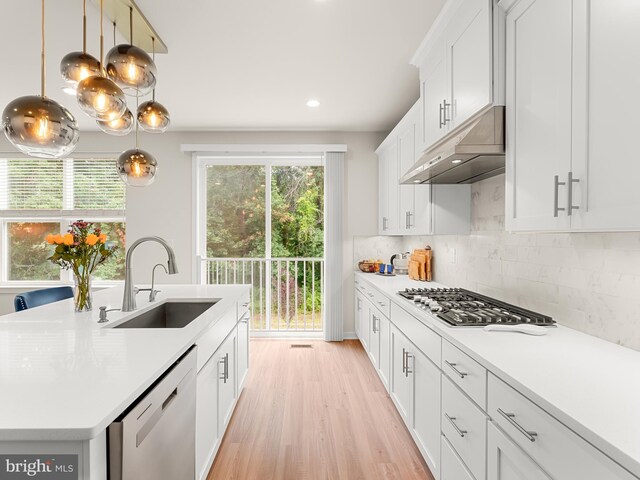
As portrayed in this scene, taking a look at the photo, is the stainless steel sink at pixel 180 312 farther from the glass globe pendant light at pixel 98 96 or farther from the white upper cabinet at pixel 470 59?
the white upper cabinet at pixel 470 59

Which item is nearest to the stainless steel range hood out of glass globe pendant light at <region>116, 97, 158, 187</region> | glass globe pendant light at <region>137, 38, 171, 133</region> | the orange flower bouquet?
glass globe pendant light at <region>137, 38, 171, 133</region>

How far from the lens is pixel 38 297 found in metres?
2.78

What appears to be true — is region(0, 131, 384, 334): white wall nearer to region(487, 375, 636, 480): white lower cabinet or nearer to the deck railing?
the deck railing

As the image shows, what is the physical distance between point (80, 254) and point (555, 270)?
2501 mm

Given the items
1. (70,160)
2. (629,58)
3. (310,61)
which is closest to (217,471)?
(629,58)

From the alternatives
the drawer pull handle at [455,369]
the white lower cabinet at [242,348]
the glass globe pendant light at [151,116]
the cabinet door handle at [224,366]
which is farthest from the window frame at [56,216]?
the drawer pull handle at [455,369]

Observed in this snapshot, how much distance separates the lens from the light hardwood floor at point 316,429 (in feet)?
7.20

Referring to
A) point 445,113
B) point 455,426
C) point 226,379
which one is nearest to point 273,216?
point 226,379

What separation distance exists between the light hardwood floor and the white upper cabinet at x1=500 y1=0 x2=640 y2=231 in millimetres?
1593

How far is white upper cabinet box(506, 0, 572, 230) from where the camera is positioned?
137 cm

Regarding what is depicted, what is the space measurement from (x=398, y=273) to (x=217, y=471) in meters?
2.82

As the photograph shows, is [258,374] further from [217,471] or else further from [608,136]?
[608,136]

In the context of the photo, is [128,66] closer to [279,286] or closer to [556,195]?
[556,195]

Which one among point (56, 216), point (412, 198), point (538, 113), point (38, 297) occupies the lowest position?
point (38, 297)
